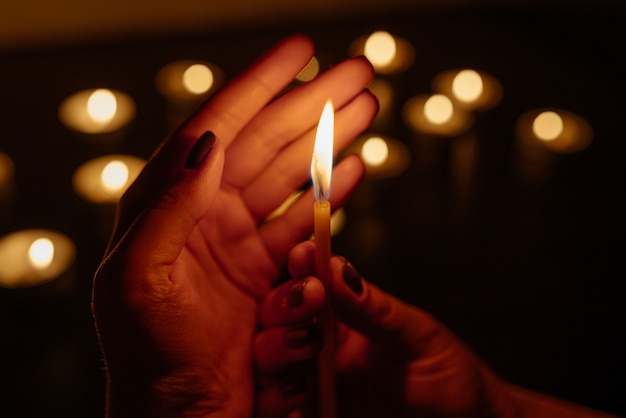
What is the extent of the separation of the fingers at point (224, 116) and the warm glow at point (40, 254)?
15.8 inches

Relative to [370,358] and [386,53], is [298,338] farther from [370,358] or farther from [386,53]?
[386,53]

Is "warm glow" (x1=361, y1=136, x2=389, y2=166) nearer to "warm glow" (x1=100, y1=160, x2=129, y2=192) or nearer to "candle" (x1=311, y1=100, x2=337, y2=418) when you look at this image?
"warm glow" (x1=100, y1=160, x2=129, y2=192)

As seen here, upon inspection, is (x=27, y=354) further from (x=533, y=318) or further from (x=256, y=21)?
(x=256, y=21)

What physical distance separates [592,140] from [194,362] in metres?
1.03

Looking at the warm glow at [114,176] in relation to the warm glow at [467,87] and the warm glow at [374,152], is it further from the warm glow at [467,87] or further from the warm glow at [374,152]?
the warm glow at [467,87]

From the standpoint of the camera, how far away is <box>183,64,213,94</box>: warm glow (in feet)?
5.08

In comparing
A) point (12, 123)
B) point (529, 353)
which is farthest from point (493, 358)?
point (12, 123)

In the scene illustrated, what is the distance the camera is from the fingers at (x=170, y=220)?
2.10 ft

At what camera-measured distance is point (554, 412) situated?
0.85 meters

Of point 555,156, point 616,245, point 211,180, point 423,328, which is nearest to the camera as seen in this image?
point 211,180

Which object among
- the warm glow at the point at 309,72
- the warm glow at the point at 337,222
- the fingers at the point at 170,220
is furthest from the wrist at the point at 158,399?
the warm glow at the point at 309,72

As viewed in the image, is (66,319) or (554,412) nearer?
(554,412)

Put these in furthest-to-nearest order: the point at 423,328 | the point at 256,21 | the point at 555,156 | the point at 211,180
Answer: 1. the point at 256,21
2. the point at 555,156
3. the point at 423,328
4. the point at 211,180

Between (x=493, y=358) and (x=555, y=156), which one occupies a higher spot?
(x=555, y=156)
